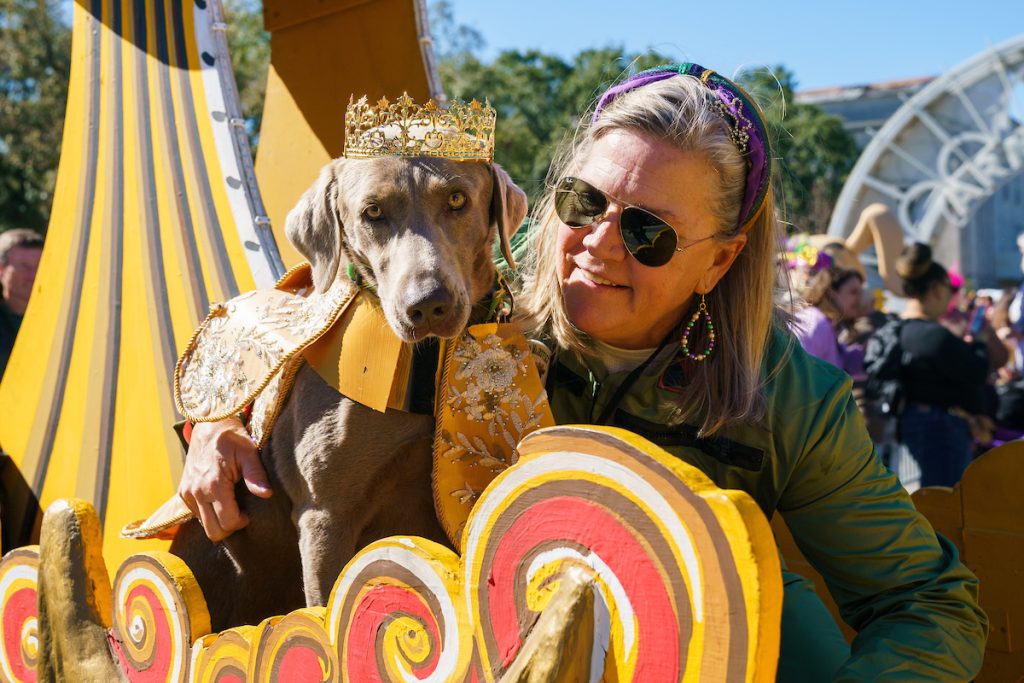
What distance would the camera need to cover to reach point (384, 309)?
6.88ft

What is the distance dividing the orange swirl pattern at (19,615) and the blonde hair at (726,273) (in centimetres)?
133

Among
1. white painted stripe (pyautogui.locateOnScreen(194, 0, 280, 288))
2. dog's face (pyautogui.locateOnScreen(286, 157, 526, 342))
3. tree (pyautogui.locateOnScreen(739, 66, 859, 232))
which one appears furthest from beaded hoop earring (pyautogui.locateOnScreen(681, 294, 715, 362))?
tree (pyautogui.locateOnScreen(739, 66, 859, 232))

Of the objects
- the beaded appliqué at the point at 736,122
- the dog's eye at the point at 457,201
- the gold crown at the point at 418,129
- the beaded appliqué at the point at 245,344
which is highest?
the gold crown at the point at 418,129

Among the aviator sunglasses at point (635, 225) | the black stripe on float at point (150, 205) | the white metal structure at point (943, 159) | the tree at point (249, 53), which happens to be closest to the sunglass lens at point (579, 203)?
the aviator sunglasses at point (635, 225)

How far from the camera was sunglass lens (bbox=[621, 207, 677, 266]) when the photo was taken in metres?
2.03

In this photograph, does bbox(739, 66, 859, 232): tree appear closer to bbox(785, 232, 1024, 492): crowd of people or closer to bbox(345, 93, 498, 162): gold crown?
bbox(785, 232, 1024, 492): crowd of people

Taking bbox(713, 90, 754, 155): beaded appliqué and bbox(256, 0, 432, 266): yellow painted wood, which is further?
bbox(256, 0, 432, 266): yellow painted wood

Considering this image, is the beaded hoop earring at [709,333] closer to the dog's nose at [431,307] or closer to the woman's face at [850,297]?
the dog's nose at [431,307]

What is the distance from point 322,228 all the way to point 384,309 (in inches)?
11.3

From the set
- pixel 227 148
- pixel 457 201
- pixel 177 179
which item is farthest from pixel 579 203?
pixel 177 179

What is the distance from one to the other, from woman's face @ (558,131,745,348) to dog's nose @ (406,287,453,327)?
1.02 ft

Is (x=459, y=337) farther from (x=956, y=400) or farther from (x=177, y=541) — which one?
(x=956, y=400)

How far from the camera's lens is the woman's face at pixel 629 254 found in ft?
6.72

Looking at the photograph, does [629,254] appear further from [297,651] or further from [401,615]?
[297,651]
